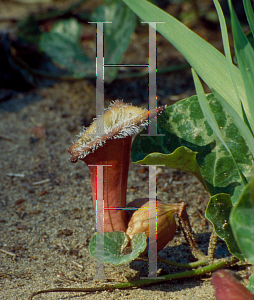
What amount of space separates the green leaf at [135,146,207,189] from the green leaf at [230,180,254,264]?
31cm

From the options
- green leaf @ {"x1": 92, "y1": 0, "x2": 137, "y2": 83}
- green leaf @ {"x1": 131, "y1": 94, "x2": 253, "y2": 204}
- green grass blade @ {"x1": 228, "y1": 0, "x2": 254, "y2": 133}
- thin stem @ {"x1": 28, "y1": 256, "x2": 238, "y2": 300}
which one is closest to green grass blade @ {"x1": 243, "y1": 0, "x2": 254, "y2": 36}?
green grass blade @ {"x1": 228, "y1": 0, "x2": 254, "y2": 133}

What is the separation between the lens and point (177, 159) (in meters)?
0.93

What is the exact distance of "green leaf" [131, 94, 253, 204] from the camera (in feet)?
3.56

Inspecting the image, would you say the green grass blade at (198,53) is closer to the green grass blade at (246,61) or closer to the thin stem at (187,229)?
the green grass blade at (246,61)

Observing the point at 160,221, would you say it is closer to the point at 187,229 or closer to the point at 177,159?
the point at 187,229

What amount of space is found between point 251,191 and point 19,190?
1.26 metres

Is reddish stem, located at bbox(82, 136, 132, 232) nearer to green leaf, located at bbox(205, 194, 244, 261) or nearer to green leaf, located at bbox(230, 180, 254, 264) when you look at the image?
green leaf, located at bbox(205, 194, 244, 261)

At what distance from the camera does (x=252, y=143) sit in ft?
2.62

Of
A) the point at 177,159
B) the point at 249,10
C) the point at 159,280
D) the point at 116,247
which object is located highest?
the point at 249,10

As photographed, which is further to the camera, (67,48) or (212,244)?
(67,48)

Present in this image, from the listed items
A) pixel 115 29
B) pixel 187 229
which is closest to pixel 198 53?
pixel 187 229

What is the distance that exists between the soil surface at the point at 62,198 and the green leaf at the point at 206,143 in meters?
0.28

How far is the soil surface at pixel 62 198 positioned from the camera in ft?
3.56

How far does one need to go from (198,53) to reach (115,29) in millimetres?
1734
